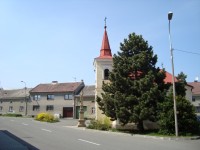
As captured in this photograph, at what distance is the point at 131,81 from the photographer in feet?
91.4

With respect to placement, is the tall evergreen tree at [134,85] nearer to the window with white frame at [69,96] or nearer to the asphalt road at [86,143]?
the asphalt road at [86,143]

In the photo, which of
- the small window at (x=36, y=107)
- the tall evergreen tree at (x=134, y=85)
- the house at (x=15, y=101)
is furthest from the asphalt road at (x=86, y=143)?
the house at (x=15, y=101)

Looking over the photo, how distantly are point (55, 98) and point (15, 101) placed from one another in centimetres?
1448

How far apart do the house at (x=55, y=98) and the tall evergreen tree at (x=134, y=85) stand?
36263mm

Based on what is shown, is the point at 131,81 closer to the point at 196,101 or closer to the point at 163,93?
the point at 163,93

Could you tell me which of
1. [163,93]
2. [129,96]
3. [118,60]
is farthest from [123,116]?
[118,60]

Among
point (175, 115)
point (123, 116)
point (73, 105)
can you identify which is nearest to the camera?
point (175, 115)

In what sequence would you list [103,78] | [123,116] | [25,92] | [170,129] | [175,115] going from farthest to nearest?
[25,92]
[103,78]
[123,116]
[170,129]
[175,115]

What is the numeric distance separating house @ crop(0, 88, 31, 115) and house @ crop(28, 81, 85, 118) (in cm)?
254

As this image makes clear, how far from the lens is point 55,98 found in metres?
68.9

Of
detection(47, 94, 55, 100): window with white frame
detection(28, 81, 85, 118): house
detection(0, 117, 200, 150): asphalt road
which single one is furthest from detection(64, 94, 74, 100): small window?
detection(0, 117, 200, 150): asphalt road

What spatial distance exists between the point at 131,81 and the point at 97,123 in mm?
7431

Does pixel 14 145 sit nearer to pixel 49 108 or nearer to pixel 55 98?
pixel 55 98

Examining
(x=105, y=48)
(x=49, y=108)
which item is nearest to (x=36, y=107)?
(x=49, y=108)
